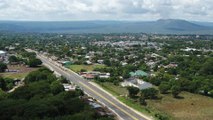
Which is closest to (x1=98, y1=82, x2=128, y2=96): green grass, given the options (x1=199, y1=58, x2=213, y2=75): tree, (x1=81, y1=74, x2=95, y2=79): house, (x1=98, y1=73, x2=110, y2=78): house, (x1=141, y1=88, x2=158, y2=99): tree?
(x1=141, y1=88, x2=158, y2=99): tree

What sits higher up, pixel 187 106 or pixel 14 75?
pixel 187 106

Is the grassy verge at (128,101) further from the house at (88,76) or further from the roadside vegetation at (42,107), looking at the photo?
the roadside vegetation at (42,107)

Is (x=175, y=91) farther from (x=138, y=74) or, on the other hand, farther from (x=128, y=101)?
(x=138, y=74)

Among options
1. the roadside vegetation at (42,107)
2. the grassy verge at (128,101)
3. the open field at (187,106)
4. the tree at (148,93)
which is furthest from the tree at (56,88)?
the open field at (187,106)

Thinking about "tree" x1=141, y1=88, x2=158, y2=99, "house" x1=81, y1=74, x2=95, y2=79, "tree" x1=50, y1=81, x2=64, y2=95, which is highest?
"tree" x1=50, y1=81, x2=64, y2=95

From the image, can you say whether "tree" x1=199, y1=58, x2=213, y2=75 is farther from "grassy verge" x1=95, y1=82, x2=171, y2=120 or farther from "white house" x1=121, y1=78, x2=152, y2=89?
"grassy verge" x1=95, y1=82, x2=171, y2=120

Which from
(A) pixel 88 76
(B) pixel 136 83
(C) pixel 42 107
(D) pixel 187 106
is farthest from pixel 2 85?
(D) pixel 187 106

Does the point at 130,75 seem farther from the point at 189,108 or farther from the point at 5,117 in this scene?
the point at 5,117
